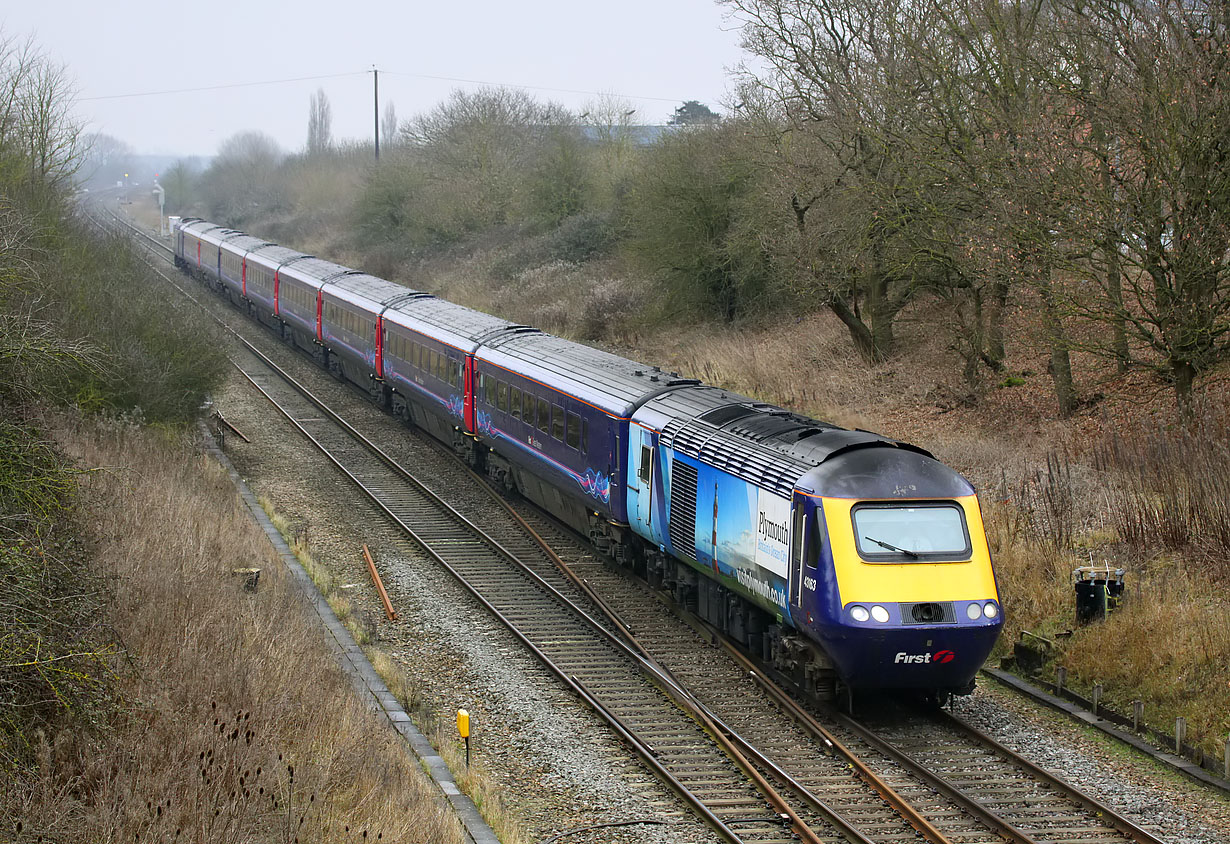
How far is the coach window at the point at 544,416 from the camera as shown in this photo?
1784cm

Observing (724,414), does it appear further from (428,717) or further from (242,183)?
(242,183)

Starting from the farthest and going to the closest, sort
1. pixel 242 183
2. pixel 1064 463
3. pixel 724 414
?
pixel 242 183
pixel 1064 463
pixel 724 414

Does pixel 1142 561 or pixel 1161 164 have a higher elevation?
pixel 1161 164

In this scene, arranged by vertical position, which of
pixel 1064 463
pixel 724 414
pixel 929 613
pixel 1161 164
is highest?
pixel 1161 164

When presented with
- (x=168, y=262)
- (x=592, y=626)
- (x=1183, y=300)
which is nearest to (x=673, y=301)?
(x=1183, y=300)

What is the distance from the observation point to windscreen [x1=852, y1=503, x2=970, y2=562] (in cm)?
A: 1070

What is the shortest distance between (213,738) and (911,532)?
6104 mm

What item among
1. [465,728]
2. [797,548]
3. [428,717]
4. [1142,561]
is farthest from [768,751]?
[1142,561]

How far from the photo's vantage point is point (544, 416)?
18.0 meters

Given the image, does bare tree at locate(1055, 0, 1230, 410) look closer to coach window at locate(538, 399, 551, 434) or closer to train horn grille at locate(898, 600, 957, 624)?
coach window at locate(538, 399, 551, 434)

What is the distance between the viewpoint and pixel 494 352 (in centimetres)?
2052

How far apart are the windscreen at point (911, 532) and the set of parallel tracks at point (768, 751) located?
1.65m

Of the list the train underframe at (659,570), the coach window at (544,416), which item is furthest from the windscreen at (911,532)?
the coach window at (544,416)

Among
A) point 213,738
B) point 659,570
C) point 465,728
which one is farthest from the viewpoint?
point 659,570
